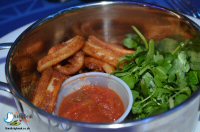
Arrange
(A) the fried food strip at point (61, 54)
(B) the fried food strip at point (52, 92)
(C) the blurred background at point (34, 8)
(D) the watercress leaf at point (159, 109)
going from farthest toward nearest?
(C) the blurred background at point (34, 8) < (A) the fried food strip at point (61, 54) < (B) the fried food strip at point (52, 92) < (D) the watercress leaf at point (159, 109)

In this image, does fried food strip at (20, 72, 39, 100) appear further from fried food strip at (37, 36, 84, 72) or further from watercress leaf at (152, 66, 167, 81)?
watercress leaf at (152, 66, 167, 81)

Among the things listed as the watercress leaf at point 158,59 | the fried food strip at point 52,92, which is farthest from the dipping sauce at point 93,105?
the watercress leaf at point 158,59

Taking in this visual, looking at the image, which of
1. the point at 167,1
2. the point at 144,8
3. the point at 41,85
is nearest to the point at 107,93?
the point at 41,85

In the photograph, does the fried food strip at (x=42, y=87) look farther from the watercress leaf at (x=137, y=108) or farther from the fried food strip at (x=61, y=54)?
the watercress leaf at (x=137, y=108)

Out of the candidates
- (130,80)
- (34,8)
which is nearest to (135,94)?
(130,80)

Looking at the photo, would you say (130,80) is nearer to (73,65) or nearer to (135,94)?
(135,94)

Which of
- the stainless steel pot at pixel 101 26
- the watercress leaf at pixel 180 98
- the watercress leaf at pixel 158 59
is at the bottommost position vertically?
the watercress leaf at pixel 180 98

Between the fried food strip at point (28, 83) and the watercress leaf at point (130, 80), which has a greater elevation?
the watercress leaf at point (130, 80)

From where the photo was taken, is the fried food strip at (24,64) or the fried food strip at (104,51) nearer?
the fried food strip at (24,64)
